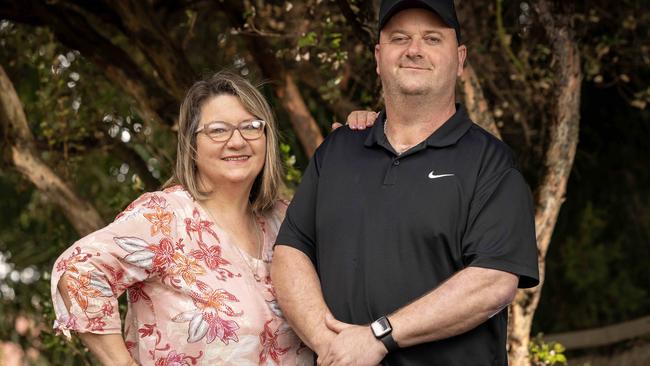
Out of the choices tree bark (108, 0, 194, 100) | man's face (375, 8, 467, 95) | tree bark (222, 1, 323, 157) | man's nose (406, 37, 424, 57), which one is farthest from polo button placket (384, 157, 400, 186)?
tree bark (222, 1, 323, 157)

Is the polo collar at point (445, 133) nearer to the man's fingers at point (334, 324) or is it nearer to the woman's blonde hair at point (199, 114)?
the woman's blonde hair at point (199, 114)

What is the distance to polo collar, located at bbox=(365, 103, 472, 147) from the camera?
325 cm

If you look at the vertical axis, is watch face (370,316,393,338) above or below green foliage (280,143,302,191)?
above

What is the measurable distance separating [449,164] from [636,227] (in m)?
5.09

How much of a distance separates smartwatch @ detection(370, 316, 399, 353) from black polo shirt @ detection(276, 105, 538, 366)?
0.07 meters

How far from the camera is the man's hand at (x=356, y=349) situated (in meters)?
3.09

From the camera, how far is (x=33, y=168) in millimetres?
5883

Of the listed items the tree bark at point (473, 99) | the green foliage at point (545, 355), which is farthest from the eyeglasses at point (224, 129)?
the green foliage at point (545, 355)

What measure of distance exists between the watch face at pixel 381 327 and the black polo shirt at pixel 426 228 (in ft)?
0.25

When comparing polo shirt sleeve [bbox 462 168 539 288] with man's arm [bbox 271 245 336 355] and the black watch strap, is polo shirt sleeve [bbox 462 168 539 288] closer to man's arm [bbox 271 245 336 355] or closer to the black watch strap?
the black watch strap

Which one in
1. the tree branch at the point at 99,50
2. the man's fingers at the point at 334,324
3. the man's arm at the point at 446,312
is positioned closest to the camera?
the man's arm at the point at 446,312

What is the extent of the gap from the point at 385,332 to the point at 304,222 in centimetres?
48

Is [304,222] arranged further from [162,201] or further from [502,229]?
[502,229]

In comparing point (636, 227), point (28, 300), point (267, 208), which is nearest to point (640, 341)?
point (636, 227)
